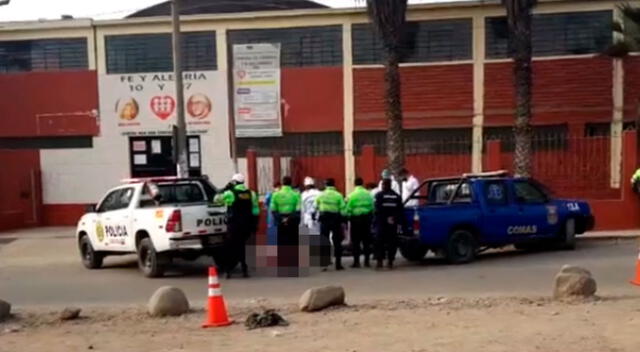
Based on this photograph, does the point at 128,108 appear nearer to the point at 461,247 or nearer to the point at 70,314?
the point at 461,247

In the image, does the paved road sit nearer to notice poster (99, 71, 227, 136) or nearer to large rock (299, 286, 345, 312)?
large rock (299, 286, 345, 312)

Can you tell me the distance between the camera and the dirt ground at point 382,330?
26.2ft

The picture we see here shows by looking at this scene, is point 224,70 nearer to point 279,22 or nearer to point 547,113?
point 279,22

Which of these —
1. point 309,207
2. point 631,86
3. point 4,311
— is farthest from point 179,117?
point 631,86

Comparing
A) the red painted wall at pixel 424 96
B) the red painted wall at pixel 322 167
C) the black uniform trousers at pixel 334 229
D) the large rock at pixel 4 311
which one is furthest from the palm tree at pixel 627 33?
the large rock at pixel 4 311

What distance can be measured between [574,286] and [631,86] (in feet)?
52.6

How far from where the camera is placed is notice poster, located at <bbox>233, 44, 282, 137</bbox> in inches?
1021

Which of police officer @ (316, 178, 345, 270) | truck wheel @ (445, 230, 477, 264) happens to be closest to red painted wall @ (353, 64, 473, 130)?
truck wheel @ (445, 230, 477, 264)

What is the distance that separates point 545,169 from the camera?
22.0 meters

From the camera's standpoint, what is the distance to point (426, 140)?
83.5 ft

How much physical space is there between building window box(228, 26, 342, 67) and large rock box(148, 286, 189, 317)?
16.2 metres

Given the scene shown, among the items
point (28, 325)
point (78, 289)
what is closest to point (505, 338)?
point (28, 325)

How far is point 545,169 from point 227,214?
35.3ft

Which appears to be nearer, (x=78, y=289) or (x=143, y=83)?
(x=78, y=289)
